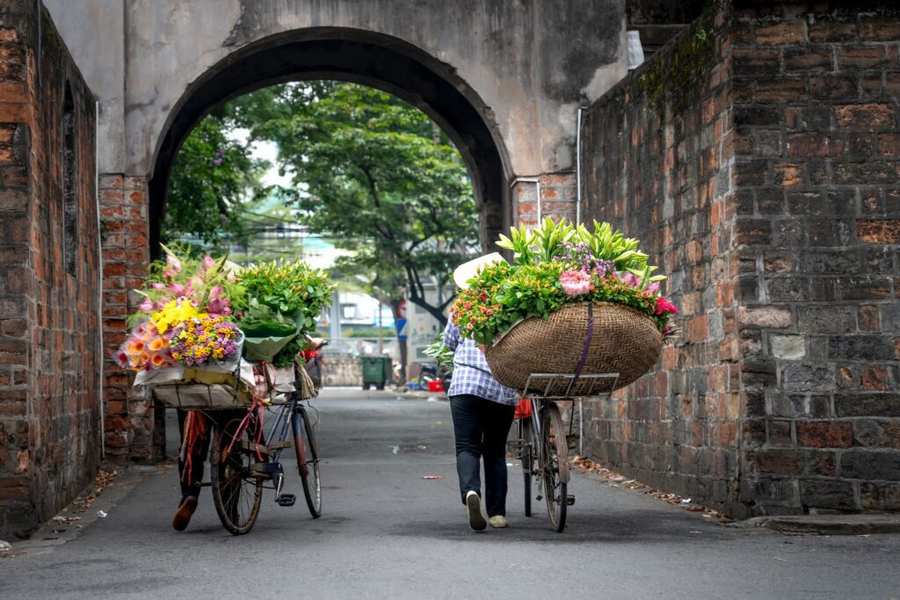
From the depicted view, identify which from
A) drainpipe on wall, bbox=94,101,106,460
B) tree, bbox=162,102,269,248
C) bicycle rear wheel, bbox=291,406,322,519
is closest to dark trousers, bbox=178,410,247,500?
bicycle rear wheel, bbox=291,406,322,519

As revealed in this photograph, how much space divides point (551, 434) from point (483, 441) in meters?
0.62

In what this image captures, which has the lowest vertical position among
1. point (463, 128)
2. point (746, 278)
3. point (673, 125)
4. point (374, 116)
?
point (746, 278)

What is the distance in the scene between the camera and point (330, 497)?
11383mm

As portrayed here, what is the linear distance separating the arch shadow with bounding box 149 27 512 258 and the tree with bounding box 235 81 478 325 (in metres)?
12.7

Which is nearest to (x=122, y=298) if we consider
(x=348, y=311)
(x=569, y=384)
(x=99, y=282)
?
(x=99, y=282)

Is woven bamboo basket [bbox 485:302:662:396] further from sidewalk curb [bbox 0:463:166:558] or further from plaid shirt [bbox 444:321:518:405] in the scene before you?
sidewalk curb [bbox 0:463:166:558]

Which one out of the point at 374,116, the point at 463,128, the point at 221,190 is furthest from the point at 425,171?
the point at 463,128

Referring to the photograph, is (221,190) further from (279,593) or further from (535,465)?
(279,593)

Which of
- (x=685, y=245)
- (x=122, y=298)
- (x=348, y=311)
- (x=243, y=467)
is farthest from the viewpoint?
(x=348, y=311)

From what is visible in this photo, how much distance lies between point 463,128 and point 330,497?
825 centimetres

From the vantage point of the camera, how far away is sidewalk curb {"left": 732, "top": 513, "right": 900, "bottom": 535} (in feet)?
28.9

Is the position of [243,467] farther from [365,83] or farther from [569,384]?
[365,83]

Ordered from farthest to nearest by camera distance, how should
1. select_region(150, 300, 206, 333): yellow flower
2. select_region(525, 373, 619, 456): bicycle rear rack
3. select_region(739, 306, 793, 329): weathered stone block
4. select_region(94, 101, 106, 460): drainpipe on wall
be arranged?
select_region(94, 101, 106, 460): drainpipe on wall, select_region(739, 306, 793, 329): weathered stone block, select_region(150, 300, 206, 333): yellow flower, select_region(525, 373, 619, 456): bicycle rear rack

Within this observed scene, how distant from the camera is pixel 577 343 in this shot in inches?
327
